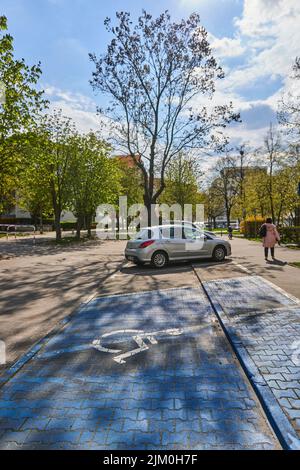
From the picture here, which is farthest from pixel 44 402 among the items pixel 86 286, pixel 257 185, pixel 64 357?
pixel 257 185

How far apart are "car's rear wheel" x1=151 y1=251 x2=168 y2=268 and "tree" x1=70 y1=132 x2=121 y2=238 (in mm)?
18192

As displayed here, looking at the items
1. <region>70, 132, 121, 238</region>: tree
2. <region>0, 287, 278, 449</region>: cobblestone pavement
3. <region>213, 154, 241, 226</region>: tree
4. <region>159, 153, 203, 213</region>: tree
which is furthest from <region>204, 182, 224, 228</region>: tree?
<region>0, 287, 278, 449</region>: cobblestone pavement

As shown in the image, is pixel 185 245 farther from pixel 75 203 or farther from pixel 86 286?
pixel 75 203

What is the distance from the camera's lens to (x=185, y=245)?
13453 millimetres

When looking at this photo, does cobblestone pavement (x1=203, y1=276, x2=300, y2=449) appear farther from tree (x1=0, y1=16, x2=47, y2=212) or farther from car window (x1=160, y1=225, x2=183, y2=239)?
tree (x1=0, y1=16, x2=47, y2=212)

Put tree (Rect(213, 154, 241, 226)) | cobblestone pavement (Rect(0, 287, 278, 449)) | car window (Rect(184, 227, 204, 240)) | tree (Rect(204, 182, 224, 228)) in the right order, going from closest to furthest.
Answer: cobblestone pavement (Rect(0, 287, 278, 449)) < car window (Rect(184, 227, 204, 240)) < tree (Rect(213, 154, 241, 226)) < tree (Rect(204, 182, 224, 228))

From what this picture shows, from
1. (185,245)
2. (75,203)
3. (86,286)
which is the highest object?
(75,203)

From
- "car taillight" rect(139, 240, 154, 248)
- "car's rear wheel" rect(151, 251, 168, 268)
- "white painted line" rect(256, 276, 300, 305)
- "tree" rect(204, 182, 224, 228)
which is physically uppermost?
"tree" rect(204, 182, 224, 228)

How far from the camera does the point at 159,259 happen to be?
42.6ft

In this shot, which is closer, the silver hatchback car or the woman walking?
the silver hatchback car

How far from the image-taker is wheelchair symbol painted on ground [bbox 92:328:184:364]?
15.2ft

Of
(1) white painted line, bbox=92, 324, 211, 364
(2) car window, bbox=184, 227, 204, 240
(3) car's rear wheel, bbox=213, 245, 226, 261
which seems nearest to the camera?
(1) white painted line, bbox=92, 324, 211, 364

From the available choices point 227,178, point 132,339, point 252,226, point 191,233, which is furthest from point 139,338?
point 227,178
